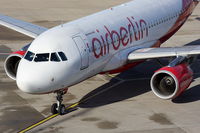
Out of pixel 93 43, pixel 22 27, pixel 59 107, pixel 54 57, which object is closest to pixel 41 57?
pixel 54 57

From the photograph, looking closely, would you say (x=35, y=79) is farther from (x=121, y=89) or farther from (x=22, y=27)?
(x=22, y=27)

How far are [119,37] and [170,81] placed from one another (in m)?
4.11

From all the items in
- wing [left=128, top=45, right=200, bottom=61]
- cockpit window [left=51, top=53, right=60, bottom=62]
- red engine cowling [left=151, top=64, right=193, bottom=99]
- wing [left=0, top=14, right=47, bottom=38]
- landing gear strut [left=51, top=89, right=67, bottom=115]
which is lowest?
landing gear strut [left=51, top=89, right=67, bottom=115]

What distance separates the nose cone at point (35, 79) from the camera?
22.8 meters

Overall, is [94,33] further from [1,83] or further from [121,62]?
[1,83]

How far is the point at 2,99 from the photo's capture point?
90.2 feet

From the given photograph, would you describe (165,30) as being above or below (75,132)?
above

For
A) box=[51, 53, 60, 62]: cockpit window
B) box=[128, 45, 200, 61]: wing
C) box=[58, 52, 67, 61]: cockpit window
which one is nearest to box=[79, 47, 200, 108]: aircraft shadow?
box=[128, 45, 200, 61]: wing

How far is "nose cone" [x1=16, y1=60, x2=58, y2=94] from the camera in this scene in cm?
2284

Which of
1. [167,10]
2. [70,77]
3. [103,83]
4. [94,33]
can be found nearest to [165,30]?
[167,10]

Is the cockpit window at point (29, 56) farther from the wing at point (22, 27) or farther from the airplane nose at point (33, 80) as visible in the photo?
the wing at point (22, 27)

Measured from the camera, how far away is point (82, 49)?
24719 mm

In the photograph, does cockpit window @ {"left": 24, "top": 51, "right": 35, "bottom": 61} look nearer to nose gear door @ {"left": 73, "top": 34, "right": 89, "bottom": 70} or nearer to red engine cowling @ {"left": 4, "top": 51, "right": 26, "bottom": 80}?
nose gear door @ {"left": 73, "top": 34, "right": 89, "bottom": 70}

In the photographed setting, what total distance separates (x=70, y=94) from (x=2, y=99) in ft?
13.1
